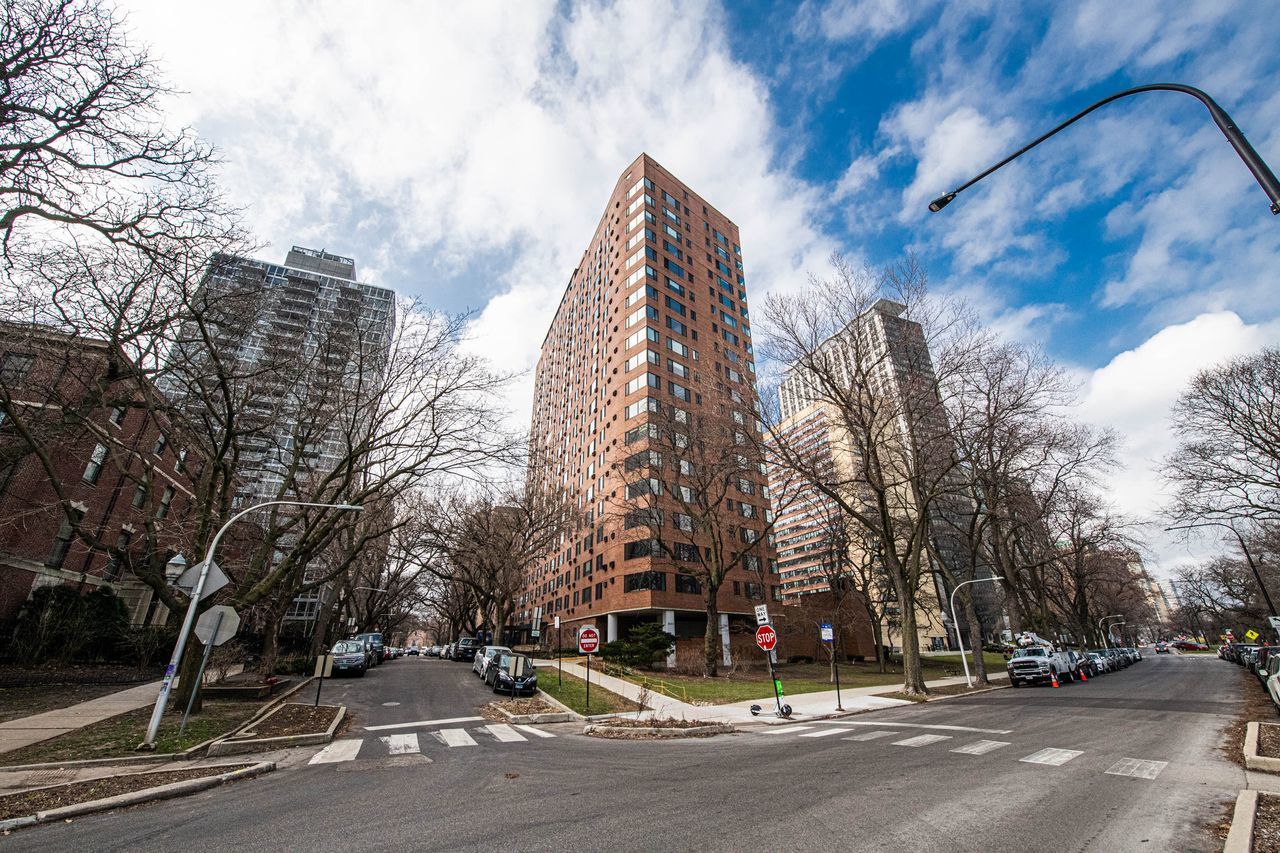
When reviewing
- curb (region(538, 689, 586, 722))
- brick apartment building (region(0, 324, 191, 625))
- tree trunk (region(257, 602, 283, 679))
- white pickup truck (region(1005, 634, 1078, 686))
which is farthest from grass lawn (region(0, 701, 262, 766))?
white pickup truck (region(1005, 634, 1078, 686))

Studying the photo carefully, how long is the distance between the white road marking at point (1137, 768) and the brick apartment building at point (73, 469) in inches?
815

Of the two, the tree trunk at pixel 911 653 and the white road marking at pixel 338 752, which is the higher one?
the tree trunk at pixel 911 653

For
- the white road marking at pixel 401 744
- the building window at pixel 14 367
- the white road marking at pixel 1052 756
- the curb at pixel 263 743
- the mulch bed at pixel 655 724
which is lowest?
the mulch bed at pixel 655 724

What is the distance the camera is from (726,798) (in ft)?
22.4

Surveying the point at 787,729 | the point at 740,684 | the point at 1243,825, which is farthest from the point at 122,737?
the point at 740,684

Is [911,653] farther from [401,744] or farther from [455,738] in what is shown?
[401,744]

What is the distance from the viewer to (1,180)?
9.73 metres

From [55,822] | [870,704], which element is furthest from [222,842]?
[870,704]

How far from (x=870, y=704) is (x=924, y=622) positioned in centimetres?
7512

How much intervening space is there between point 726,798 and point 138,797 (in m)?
8.18

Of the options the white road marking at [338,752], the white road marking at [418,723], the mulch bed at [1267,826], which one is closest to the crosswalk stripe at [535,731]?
the white road marking at [418,723]

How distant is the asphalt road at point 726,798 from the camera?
5.38m

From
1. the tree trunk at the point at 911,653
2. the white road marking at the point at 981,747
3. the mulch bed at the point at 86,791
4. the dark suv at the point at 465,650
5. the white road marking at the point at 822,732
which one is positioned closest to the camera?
the mulch bed at the point at 86,791

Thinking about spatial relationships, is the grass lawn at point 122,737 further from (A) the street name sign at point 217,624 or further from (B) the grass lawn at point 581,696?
(B) the grass lawn at point 581,696
